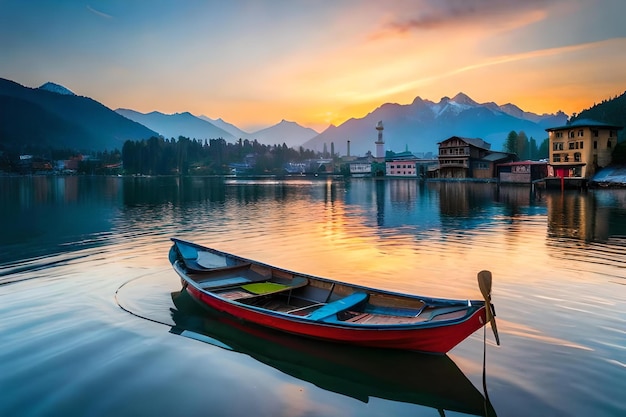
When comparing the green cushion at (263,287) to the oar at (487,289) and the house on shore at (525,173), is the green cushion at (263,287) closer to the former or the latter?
the oar at (487,289)

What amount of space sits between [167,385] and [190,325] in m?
3.51

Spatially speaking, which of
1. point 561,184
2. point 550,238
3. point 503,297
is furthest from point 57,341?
point 561,184

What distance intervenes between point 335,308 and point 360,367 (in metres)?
1.63

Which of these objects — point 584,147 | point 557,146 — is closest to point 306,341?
point 584,147

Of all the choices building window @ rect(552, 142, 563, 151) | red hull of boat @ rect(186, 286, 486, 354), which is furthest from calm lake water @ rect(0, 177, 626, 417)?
building window @ rect(552, 142, 563, 151)

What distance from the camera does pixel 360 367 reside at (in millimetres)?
9945

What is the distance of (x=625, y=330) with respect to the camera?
37.3 feet

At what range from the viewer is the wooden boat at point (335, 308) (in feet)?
30.5

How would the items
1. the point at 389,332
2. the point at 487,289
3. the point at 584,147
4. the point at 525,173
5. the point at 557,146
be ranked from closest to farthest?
the point at 487,289 < the point at 389,332 < the point at 584,147 < the point at 557,146 < the point at 525,173

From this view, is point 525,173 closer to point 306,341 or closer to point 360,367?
point 306,341

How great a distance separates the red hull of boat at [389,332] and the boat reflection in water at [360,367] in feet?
1.08

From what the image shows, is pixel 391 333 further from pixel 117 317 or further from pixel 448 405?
pixel 117 317

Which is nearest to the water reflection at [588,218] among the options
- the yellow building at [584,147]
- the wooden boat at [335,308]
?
the wooden boat at [335,308]

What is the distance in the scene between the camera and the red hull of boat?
8.99m
